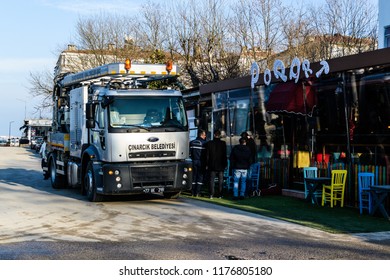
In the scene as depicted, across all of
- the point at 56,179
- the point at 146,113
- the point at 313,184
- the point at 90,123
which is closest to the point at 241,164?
the point at 313,184

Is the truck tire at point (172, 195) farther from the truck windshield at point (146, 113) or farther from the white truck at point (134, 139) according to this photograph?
the truck windshield at point (146, 113)

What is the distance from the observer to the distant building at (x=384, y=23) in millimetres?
27688

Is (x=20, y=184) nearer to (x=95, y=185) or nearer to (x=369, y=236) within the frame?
(x=95, y=185)

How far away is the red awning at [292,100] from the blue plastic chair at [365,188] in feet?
9.47

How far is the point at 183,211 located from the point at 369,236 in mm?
4604

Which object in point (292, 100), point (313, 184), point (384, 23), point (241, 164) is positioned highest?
point (384, 23)

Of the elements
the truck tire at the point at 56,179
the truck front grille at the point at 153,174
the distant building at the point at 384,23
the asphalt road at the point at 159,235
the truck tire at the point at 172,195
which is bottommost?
the asphalt road at the point at 159,235

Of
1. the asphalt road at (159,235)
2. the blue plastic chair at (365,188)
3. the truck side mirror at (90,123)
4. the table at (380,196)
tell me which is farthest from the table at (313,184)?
the truck side mirror at (90,123)

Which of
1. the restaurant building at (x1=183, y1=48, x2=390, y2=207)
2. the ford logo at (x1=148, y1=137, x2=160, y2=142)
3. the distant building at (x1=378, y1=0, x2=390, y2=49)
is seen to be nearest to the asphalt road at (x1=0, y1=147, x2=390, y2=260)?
the ford logo at (x1=148, y1=137, x2=160, y2=142)

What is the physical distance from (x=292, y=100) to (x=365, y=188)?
3725mm

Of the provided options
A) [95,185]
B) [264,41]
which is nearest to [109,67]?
[95,185]

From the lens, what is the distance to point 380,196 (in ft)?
40.9

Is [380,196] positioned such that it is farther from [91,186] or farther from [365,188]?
[91,186]

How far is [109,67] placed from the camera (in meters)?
15.8
